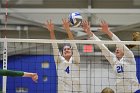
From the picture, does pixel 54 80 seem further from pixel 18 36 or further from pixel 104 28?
pixel 104 28

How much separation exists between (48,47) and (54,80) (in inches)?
29.1

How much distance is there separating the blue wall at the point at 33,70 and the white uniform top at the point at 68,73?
2393 millimetres

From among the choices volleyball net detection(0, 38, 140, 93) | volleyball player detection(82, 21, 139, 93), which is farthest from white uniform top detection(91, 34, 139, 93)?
volleyball net detection(0, 38, 140, 93)

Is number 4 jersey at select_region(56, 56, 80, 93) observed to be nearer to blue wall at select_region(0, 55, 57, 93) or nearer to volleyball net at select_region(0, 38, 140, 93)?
volleyball net at select_region(0, 38, 140, 93)

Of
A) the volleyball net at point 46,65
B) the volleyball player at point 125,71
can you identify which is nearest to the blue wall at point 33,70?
the volleyball net at point 46,65

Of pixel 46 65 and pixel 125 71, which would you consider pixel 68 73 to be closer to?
pixel 125 71

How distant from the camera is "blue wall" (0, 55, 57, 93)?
7.77 meters

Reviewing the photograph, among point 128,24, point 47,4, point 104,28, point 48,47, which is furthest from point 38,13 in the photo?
point 104,28

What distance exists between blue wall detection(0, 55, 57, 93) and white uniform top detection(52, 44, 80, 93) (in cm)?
239

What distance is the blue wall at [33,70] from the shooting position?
777cm

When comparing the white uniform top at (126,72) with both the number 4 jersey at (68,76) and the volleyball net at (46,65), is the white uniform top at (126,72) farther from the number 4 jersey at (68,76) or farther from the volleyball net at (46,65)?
the volleyball net at (46,65)

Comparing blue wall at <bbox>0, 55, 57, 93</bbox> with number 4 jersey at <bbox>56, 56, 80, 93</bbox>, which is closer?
number 4 jersey at <bbox>56, 56, 80, 93</bbox>

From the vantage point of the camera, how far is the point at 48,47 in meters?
7.92

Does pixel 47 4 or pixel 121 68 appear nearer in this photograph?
pixel 121 68
